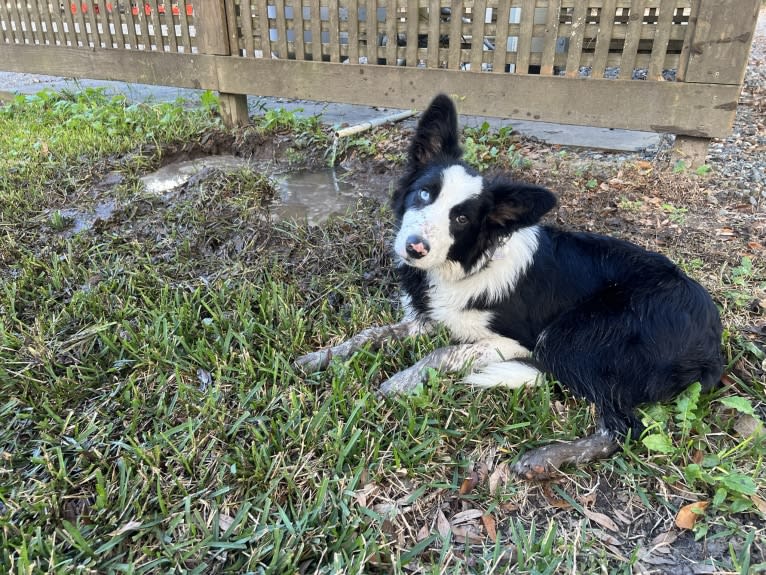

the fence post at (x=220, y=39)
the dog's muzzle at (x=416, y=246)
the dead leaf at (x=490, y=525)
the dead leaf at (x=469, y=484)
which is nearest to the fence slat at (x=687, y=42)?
the dog's muzzle at (x=416, y=246)

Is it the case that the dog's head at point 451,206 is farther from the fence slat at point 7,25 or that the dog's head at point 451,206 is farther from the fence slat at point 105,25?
the fence slat at point 7,25

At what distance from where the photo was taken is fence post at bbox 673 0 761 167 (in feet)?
12.7

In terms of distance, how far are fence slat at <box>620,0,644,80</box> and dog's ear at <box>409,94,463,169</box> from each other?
104 inches

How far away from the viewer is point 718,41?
400cm

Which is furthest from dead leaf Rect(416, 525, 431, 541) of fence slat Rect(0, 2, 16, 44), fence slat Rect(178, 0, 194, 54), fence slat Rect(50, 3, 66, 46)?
fence slat Rect(0, 2, 16, 44)

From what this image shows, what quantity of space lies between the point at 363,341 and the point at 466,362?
556mm

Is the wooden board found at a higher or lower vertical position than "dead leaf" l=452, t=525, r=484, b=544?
higher

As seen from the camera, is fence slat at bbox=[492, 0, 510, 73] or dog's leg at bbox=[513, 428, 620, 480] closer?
dog's leg at bbox=[513, 428, 620, 480]

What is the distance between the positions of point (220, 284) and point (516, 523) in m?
2.08

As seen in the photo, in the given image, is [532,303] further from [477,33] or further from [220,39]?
[220,39]

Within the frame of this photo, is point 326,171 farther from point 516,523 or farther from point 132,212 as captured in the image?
point 516,523

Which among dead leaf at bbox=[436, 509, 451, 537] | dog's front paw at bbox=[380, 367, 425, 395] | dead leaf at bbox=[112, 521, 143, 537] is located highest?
dog's front paw at bbox=[380, 367, 425, 395]

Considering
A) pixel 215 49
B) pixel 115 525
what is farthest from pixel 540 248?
pixel 215 49

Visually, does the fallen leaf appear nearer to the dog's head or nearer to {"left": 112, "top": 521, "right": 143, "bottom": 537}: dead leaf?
{"left": 112, "top": 521, "right": 143, "bottom": 537}: dead leaf
